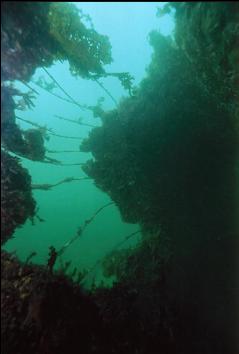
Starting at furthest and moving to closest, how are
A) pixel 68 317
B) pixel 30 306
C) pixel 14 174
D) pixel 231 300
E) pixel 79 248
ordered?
pixel 79 248 → pixel 231 300 → pixel 14 174 → pixel 68 317 → pixel 30 306

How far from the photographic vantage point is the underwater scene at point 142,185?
18.5ft

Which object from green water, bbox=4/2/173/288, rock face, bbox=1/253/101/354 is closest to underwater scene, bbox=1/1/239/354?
rock face, bbox=1/253/101/354

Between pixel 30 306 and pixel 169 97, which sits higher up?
pixel 169 97

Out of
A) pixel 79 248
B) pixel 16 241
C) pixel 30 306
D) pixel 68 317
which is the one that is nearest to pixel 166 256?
pixel 68 317

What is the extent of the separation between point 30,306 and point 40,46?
4.73 meters

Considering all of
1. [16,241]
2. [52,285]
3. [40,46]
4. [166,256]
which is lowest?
[52,285]

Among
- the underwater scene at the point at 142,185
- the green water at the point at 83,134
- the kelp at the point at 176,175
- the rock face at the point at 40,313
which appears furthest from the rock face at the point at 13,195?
the green water at the point at 83,134

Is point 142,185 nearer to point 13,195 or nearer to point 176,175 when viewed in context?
point 176,175

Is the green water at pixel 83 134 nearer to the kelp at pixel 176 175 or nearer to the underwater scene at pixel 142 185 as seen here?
the kelp at pixel 176 175

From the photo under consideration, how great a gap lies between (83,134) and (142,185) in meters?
48.2

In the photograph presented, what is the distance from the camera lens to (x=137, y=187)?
10.4 metres

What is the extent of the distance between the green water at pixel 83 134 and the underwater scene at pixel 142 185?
1369 cm

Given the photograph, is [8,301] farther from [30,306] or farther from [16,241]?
[16,241]

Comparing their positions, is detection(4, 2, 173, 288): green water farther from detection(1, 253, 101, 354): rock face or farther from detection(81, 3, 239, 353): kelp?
detection(1, 253, 101, 354): rock face
